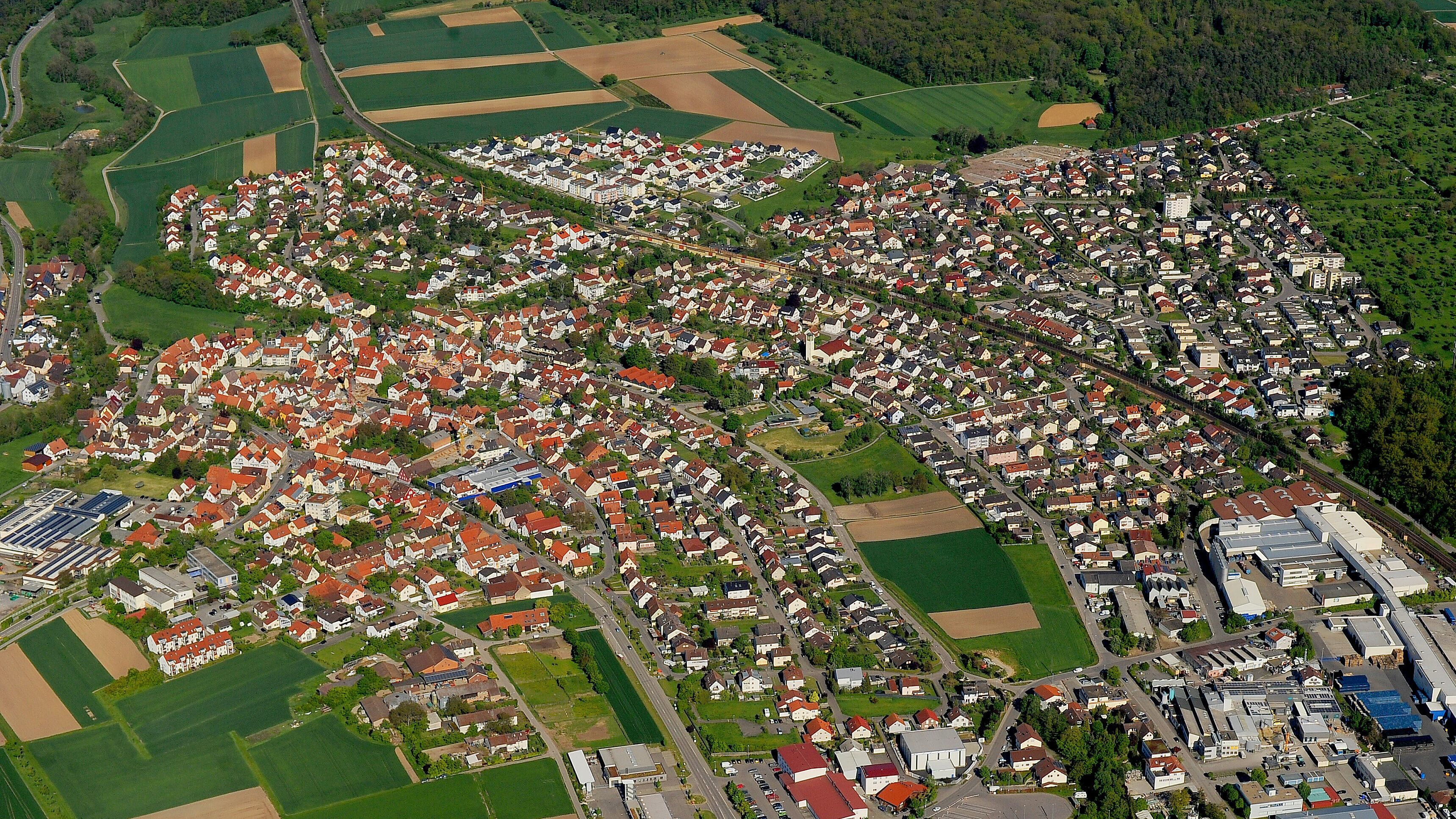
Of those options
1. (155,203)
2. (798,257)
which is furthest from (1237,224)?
(155,203)

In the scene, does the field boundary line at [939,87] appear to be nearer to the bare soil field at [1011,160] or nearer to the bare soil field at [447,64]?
the bare soil field at [1011,160]

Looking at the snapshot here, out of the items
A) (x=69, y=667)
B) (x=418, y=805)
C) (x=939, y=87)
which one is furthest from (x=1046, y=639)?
(x=939, y=87)

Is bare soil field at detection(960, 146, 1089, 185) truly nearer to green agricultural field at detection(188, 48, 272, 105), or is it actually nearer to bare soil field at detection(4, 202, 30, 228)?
green agricultural field at detection(188, 48, 272, 105)

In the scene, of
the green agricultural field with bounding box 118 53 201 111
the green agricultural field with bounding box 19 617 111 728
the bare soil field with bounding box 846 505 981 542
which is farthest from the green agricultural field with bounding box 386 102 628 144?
the green agricultural field with bounding box 19 617 111 728

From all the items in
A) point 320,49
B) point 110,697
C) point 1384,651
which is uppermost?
point 320,49

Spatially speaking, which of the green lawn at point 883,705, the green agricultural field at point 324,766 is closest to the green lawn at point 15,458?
the green agricultural field at point 324,766

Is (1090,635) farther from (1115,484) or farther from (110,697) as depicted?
(110,697)
